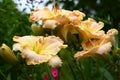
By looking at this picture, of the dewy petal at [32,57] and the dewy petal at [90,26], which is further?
the dewy petal at [90,26]

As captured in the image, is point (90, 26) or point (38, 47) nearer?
point (38, 47)

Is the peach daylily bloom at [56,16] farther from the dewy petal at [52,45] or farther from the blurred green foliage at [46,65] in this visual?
the blurred green foliage at [46,65]

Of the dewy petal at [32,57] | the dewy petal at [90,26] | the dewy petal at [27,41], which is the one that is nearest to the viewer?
the dewy petal at [32,57]

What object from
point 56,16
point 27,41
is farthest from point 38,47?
point 56,16

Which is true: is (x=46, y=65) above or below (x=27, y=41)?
below

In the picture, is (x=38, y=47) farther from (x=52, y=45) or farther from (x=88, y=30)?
(x=88, y=30)

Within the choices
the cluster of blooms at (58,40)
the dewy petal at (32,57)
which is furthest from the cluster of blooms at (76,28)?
the dewy petal at (32,57)

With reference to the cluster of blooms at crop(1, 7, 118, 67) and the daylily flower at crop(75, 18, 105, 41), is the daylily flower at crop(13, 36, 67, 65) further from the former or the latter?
the daylily flower at crop(75, 18, 105, 41)
